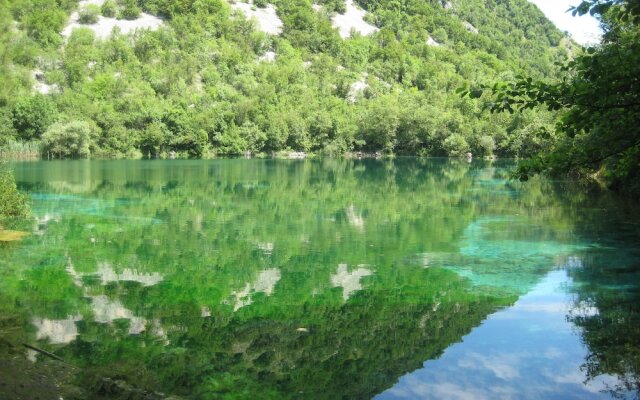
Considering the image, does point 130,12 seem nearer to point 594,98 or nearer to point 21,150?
point 21,150

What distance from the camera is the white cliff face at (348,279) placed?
11.6 meters

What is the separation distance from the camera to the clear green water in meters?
7.21

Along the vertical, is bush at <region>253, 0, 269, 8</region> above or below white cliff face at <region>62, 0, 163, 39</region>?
above

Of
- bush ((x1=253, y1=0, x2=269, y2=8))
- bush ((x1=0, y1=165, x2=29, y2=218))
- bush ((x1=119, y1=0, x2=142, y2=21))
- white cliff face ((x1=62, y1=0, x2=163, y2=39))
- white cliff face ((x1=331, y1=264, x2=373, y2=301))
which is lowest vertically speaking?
white cliff face ((x1=331, y1=264, x2=373, y2=301))

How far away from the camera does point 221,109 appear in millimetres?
97562

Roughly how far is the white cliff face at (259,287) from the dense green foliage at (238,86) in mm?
47822

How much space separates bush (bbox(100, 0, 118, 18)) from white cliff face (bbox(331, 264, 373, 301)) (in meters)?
138

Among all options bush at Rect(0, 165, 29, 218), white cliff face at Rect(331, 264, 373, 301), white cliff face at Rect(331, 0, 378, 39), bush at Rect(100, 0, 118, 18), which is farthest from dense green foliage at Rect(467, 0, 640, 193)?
white cliff face at Rect(331, 0, 378, 39)

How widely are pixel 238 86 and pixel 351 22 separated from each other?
75.4 metres

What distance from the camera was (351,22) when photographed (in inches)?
7003

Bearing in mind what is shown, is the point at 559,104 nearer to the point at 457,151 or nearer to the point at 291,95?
the point at 457,151

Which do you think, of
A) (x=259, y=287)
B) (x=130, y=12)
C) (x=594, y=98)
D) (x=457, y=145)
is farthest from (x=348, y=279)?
(x=130, y=12)

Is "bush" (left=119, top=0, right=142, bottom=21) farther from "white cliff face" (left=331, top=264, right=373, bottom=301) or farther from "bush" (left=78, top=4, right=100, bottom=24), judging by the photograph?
"white cliff face" (left=331, top=264, right=373, bottom=301)

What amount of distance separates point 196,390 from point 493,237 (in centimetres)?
1309
